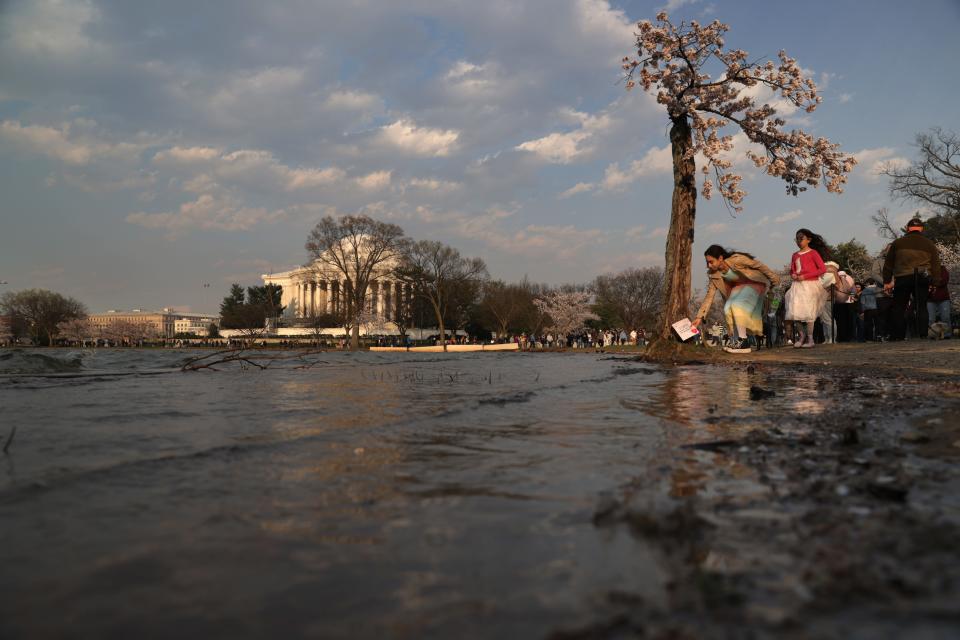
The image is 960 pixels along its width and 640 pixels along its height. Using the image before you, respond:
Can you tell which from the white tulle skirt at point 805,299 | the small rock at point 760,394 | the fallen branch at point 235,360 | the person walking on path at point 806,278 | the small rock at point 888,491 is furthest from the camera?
the white tulle skirt at point 805,299

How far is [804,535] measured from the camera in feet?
5.48

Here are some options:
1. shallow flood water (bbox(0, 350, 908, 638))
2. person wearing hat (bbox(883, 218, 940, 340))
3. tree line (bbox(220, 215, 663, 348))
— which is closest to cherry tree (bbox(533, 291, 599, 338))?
tree line (bbox(220, 215, 663, 348))

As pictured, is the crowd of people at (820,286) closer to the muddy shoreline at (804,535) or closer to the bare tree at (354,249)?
the muddy shoreline at (804,535)

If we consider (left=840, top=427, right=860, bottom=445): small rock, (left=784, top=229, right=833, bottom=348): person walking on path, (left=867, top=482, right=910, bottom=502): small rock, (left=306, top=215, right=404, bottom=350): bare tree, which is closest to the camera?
(left=867, top=482, right=910, bottom=502): small rock

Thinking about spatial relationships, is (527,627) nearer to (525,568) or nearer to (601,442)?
(525,568)

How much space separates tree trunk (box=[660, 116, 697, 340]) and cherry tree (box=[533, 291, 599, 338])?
202ft

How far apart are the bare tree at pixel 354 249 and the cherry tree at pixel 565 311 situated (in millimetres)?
22490

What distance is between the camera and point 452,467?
2703mm

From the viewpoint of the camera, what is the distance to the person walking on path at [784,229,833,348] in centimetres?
1179

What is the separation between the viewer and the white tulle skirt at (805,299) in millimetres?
12281

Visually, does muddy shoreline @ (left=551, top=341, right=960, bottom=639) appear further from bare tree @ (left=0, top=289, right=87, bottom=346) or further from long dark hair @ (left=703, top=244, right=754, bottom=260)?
bare tree @ (left=0, top=289, right=87, bottom=346)

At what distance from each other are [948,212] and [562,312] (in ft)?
143

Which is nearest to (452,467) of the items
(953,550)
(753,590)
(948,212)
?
(753,590)

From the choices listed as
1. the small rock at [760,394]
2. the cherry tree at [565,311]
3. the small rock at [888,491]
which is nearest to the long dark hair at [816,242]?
the small rock at [760,394]
